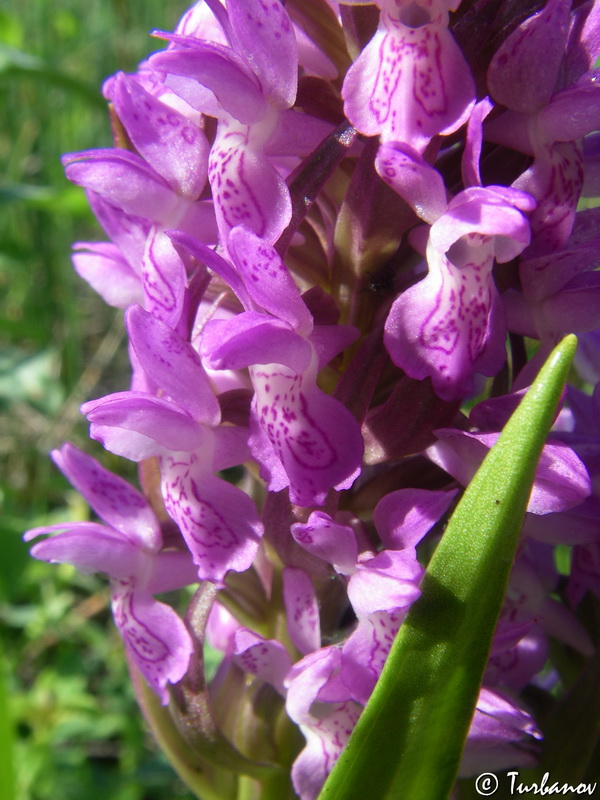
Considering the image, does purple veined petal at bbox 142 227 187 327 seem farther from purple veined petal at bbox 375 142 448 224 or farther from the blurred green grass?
the blurred green grass

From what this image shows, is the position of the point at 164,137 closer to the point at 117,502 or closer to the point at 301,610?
the point at 117,502

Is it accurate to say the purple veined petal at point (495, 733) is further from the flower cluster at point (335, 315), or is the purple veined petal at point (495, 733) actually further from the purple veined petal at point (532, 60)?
the purple veined petal at point (532, 60)

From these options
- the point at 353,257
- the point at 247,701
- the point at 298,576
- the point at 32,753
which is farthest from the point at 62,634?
the point at 353,257

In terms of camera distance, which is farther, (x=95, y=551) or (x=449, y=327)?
(x=95, y=551)

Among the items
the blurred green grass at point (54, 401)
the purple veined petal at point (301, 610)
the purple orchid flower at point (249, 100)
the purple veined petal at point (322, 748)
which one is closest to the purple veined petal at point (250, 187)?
the purple orchid flower at point (249, 100)

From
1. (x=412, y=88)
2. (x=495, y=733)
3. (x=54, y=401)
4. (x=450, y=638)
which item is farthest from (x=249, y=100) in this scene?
(x=54, y=401)

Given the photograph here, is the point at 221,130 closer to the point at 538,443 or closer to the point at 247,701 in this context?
the point at 538,443

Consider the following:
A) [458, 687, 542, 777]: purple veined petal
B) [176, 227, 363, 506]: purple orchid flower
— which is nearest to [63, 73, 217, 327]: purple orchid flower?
[176, 227, 363, 506]: purple orchid flower
